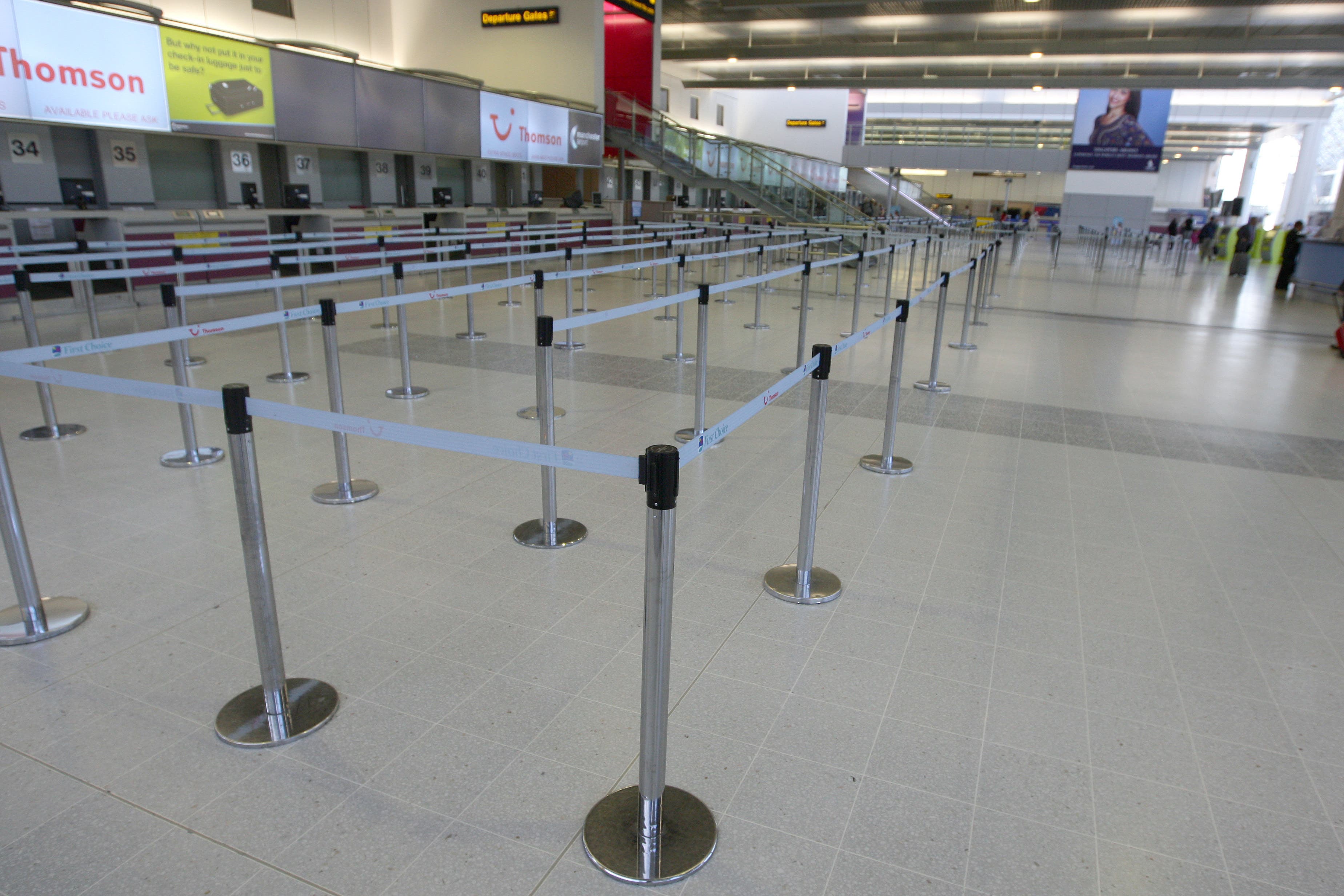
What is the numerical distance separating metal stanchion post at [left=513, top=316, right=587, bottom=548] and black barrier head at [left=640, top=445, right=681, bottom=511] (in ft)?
5.80

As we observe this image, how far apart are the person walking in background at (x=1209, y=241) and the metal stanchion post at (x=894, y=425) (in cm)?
2723

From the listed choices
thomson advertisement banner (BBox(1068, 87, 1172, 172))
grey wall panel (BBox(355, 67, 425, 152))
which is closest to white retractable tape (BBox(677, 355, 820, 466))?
grey wall panel (BBox(355, 67, 425, 152))

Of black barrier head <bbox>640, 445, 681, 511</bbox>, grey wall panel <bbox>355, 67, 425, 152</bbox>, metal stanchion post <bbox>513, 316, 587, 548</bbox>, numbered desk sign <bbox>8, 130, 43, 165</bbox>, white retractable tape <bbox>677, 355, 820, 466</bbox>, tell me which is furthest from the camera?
grey wall panel <bbox>355, 67, 425, 152</bbox>

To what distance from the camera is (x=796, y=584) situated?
328 centimetres

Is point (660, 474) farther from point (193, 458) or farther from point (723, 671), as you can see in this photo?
point (193, 458)

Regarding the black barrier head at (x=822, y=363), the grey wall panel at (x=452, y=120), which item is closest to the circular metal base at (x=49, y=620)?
the black barrier head at (x=822, y=363)

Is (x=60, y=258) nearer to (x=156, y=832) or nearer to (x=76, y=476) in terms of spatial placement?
(x=76, y=476)

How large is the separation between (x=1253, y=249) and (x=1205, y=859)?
31890mm

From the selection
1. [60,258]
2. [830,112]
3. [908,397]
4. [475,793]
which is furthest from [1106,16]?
[475,793]

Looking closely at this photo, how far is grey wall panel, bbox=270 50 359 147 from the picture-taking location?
11539 mm

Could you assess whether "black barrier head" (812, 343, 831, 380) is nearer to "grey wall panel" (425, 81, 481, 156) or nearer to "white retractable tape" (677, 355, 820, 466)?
"white retractable tape" (677, 355, 820, 466)

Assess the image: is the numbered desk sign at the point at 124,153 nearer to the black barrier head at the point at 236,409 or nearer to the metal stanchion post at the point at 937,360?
the metal stanchion post at the point at 937,360

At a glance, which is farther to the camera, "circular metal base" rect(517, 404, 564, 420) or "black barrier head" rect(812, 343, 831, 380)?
"circular metal base" rect(517, 404, 564, 420)

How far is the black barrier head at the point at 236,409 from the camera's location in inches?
83.3
